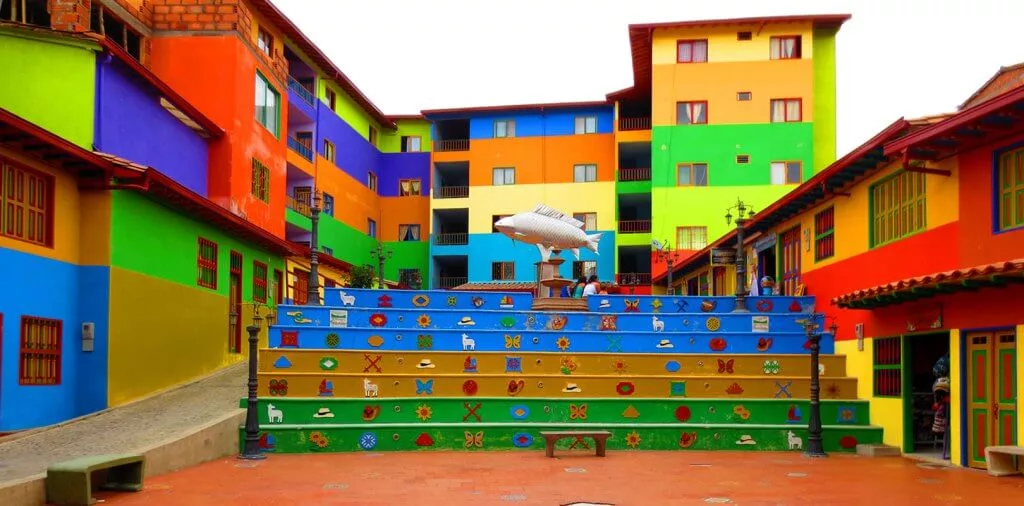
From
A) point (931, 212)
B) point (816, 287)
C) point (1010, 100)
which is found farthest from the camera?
point (816, 287)

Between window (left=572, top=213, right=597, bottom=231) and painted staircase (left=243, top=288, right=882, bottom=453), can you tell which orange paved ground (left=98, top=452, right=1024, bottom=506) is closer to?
painted staircase (left=243, top=288, right=882, bottom=453)

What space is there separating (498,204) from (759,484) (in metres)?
33.9

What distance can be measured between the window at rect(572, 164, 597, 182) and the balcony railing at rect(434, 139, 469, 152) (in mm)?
5808

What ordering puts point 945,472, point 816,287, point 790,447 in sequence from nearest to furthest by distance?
point 945,472
point 790,447
point 816,287

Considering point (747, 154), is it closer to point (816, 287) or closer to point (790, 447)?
point (816, 287)

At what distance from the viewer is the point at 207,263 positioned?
2077cm

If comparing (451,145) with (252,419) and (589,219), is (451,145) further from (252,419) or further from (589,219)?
(252,419)

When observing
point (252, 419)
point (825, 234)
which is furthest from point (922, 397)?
point (252, 419)

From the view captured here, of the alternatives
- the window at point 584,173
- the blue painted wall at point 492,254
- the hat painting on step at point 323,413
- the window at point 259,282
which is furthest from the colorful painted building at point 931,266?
the blue painted wall at point 492,254

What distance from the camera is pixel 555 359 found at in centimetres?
1759

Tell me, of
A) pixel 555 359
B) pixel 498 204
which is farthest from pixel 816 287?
pixel 498 204

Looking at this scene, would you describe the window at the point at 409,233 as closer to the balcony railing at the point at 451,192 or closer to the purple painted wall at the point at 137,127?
the balcony railing at the point at 451,192

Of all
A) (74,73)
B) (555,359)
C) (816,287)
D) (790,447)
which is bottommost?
(790,447)

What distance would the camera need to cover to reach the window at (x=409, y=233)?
4725cm
